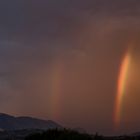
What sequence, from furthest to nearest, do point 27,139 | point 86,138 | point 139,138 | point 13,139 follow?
point 13,139 < point 27,139 < point 139,138 < point 86,138

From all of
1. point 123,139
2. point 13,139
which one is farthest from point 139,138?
point 13,139

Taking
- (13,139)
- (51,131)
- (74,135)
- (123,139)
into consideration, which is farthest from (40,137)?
(13,139)

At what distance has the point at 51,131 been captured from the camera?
6084 cm

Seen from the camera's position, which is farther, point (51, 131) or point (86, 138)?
point (51, 131)

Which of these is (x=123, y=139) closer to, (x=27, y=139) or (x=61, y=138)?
(x=61, y=138)

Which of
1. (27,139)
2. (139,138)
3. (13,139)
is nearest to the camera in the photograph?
(139,138)

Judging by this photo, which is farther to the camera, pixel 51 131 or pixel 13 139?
Answer: pixel 13 139

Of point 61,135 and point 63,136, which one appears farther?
point 61,135

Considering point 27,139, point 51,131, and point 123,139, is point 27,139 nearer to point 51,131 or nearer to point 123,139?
point 51,131

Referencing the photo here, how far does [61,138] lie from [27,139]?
8.65 m

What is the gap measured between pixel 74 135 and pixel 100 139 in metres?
3.37

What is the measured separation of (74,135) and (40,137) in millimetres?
6122

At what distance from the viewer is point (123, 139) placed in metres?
59.5

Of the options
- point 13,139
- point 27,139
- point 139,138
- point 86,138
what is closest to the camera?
point 86,138
